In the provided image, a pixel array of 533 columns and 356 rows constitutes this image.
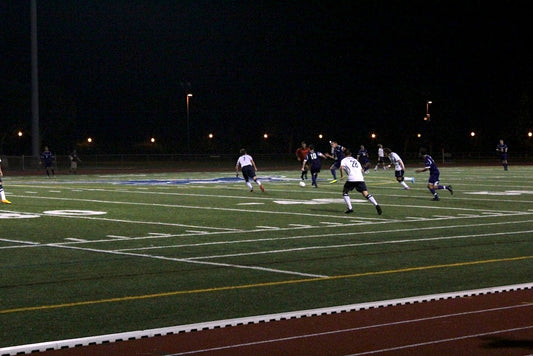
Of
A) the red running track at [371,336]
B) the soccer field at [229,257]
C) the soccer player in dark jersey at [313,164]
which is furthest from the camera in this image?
the soccer player in dark jersey at [313,164]

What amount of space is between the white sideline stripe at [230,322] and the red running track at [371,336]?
14cm

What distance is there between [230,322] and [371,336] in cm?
149

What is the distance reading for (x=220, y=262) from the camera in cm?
1388

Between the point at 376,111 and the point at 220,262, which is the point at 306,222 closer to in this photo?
the point at 220,262

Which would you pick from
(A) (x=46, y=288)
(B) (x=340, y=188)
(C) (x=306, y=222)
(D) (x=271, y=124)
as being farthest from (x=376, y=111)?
(A) (x=46, y=288)

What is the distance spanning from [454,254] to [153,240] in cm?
560

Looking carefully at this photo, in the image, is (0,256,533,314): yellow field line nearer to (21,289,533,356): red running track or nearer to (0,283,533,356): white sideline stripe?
(0,283,533,356): white sideline stripe

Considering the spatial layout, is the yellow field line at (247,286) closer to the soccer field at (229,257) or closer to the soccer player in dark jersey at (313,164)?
the soccer field at (229,257)

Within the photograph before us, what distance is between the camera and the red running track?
24.6 feet

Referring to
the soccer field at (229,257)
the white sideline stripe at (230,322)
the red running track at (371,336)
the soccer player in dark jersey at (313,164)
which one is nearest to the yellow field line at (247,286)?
the soccer field at (229,257)

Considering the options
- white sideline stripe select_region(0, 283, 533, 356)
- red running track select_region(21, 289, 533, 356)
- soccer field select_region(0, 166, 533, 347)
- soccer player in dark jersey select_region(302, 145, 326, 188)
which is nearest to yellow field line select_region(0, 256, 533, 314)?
soccer field select_region(0, 166, 533, 347)

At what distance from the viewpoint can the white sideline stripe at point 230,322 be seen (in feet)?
25.5

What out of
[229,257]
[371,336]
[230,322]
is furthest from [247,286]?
[371,336]

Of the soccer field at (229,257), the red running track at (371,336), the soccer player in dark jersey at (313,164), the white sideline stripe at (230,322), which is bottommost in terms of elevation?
the soccer field at (229,257)
